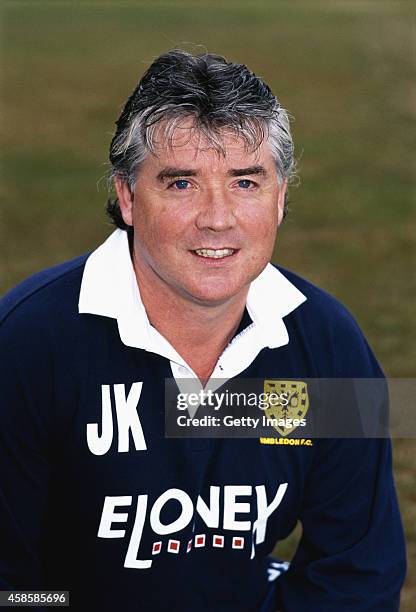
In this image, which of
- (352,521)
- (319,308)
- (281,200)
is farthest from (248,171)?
(352,521)

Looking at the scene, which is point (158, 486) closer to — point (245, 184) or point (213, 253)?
point (213, 253)

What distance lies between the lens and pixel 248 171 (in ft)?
8.54

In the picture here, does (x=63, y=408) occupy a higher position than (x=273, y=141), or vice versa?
(x=273, y=141)

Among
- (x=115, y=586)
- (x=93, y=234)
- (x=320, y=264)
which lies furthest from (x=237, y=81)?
(x=93, y=234)

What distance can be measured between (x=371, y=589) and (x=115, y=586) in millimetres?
687

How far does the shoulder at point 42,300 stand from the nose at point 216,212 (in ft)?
1.33

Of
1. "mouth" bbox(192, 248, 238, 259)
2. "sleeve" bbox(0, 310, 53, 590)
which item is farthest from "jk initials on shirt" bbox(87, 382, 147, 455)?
"mouth" bbox(192, 248, 238, 259)

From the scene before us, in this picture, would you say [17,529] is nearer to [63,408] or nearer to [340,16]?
[63,408]

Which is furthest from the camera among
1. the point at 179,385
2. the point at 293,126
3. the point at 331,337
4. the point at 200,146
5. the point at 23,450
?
the point at 293,126

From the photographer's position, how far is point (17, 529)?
2.69m

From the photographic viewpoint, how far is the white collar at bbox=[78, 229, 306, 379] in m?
2.70

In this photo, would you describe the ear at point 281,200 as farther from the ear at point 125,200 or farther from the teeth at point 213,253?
the ear at point 125,200

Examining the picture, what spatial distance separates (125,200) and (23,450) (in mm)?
709

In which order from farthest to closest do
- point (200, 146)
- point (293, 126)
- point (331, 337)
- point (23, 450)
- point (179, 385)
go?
point (293, 126), point (331, 337), point (179, 385), point (23, 450), point (200, 146)
